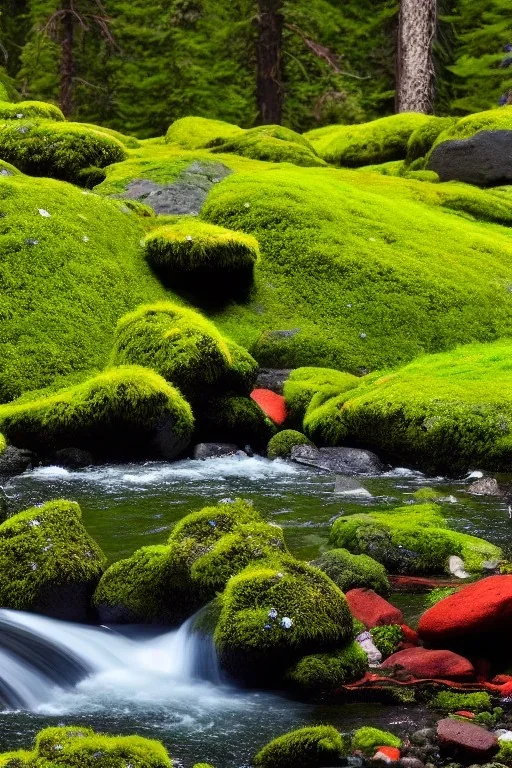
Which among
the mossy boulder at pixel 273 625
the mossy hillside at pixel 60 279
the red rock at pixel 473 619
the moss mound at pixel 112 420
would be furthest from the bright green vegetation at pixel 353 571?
the mossy hillside at pixel 60 279

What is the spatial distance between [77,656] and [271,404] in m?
8.72

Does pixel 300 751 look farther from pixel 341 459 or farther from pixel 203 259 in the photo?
pixel 203 259

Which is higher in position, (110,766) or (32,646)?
(110,766)

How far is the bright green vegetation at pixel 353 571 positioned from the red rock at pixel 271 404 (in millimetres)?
6991

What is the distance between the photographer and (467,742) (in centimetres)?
506

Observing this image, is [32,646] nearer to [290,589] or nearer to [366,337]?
[290,589]

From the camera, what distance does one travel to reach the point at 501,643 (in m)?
6.31

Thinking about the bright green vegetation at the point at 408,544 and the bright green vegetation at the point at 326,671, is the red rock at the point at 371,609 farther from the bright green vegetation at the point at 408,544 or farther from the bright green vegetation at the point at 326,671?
the bright green vegetation at the point at 408,544

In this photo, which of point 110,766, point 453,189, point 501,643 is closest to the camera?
point 110,766

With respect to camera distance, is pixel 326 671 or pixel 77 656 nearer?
pixel 326 671

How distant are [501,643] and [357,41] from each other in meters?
37.8

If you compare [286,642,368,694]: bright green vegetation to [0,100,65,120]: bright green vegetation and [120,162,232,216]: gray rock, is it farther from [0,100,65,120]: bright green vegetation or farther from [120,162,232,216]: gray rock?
[0,100,65,120]: bright green vegetation

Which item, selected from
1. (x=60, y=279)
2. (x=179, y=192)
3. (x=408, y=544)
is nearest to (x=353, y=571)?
(x=408, y=544)

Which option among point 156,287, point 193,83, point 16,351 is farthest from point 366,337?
point 193,83
